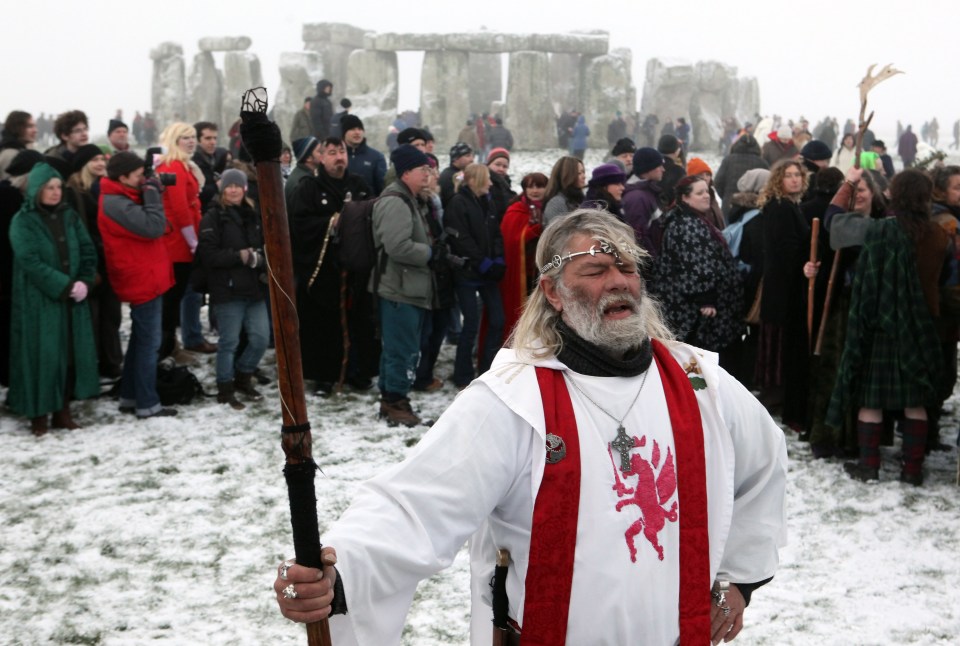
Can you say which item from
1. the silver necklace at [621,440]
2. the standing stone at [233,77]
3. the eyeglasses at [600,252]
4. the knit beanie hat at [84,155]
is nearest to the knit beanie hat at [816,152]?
the knit beanie hat at [84,155]

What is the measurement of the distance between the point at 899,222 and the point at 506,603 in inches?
167

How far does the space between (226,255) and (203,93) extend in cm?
2852

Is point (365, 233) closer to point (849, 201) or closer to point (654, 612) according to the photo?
point (849, 201)

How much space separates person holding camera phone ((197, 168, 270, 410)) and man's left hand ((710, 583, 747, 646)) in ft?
16.5

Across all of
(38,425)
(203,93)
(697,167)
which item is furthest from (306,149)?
(203,93)

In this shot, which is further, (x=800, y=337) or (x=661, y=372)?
(x=800, y=337)

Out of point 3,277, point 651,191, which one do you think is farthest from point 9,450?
point 651,191

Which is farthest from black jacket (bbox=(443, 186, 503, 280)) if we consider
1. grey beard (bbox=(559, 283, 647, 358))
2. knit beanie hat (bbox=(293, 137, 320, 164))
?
grey beard (bbox=(559, 283, 647, 358))

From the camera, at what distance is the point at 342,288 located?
25.0 feet

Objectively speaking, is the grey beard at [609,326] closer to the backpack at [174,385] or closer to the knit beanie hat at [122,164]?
the knit beanie hat at [122,164]

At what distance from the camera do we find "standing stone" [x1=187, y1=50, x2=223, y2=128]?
110 feet

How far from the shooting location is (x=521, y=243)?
25.3 ft

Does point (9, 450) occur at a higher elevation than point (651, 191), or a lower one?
lower

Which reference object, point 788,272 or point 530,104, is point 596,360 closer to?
point 788,272
